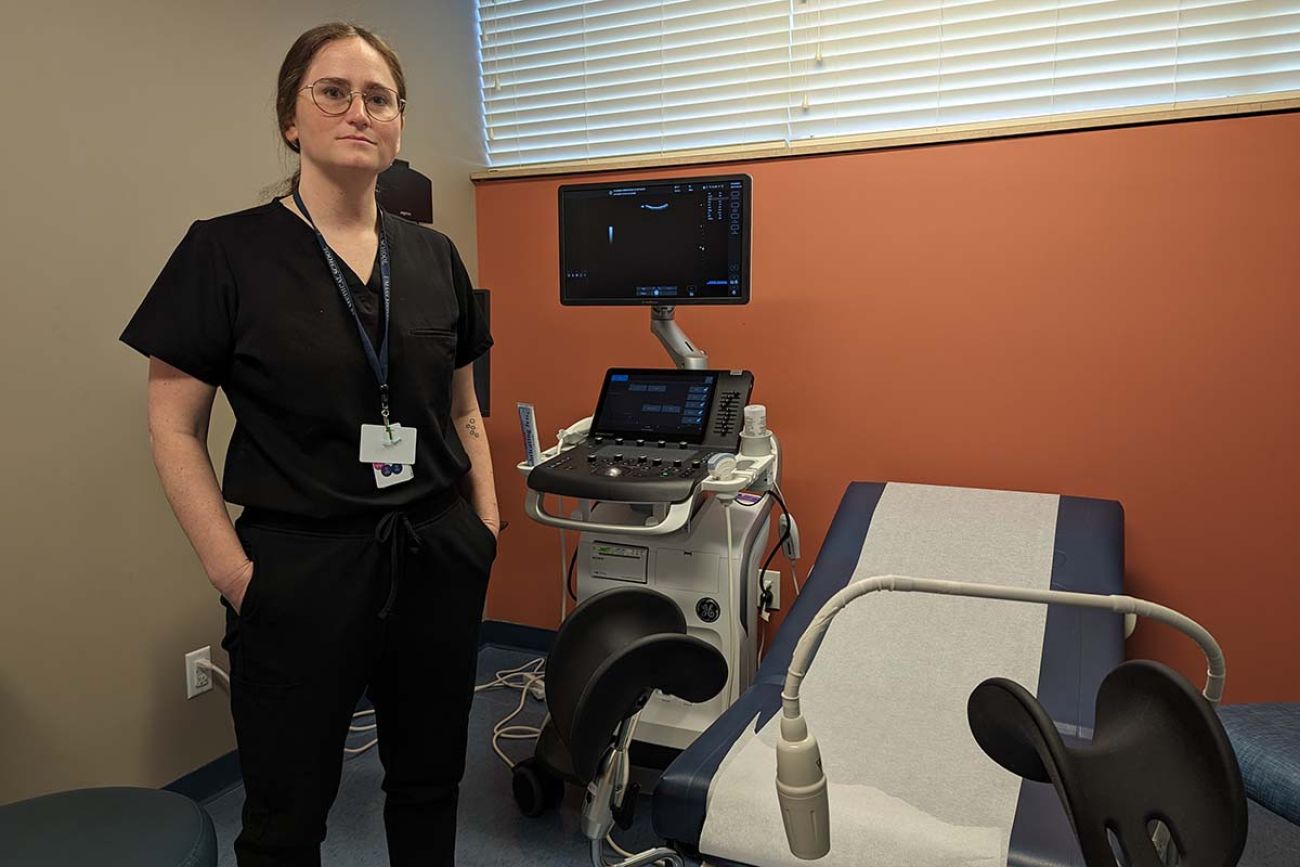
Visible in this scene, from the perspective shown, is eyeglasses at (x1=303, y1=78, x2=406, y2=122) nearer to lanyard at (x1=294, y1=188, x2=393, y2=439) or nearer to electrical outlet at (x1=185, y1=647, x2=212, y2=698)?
lanyard at (x1=294, y1=188, x2=393, y2=439)

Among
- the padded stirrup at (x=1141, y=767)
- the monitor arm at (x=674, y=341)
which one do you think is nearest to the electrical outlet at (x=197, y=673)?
the monitor arm at (x=674, y=341)

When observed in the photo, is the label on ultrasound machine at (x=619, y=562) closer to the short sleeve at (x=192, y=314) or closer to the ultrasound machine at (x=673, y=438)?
the ultrasound machine at (x=673, y=438)

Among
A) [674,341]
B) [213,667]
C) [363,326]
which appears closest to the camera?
[363,326]

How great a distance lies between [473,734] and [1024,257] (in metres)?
1.91

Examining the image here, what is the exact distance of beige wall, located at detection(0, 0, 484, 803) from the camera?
62.7 inches

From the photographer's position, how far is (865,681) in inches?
64.1

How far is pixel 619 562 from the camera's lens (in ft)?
6.54

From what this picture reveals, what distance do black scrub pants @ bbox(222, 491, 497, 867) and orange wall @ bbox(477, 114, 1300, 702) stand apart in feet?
4.17

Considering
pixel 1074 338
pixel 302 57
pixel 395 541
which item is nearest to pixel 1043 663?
pixel 1074 338

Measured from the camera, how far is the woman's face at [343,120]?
1188mm

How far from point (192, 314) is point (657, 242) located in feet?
3.68

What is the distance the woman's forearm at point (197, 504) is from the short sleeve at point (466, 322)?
0.46 meters

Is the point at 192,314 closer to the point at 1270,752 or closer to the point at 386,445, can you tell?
the point at 386,445

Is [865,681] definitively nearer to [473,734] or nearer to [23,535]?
[473,734]
